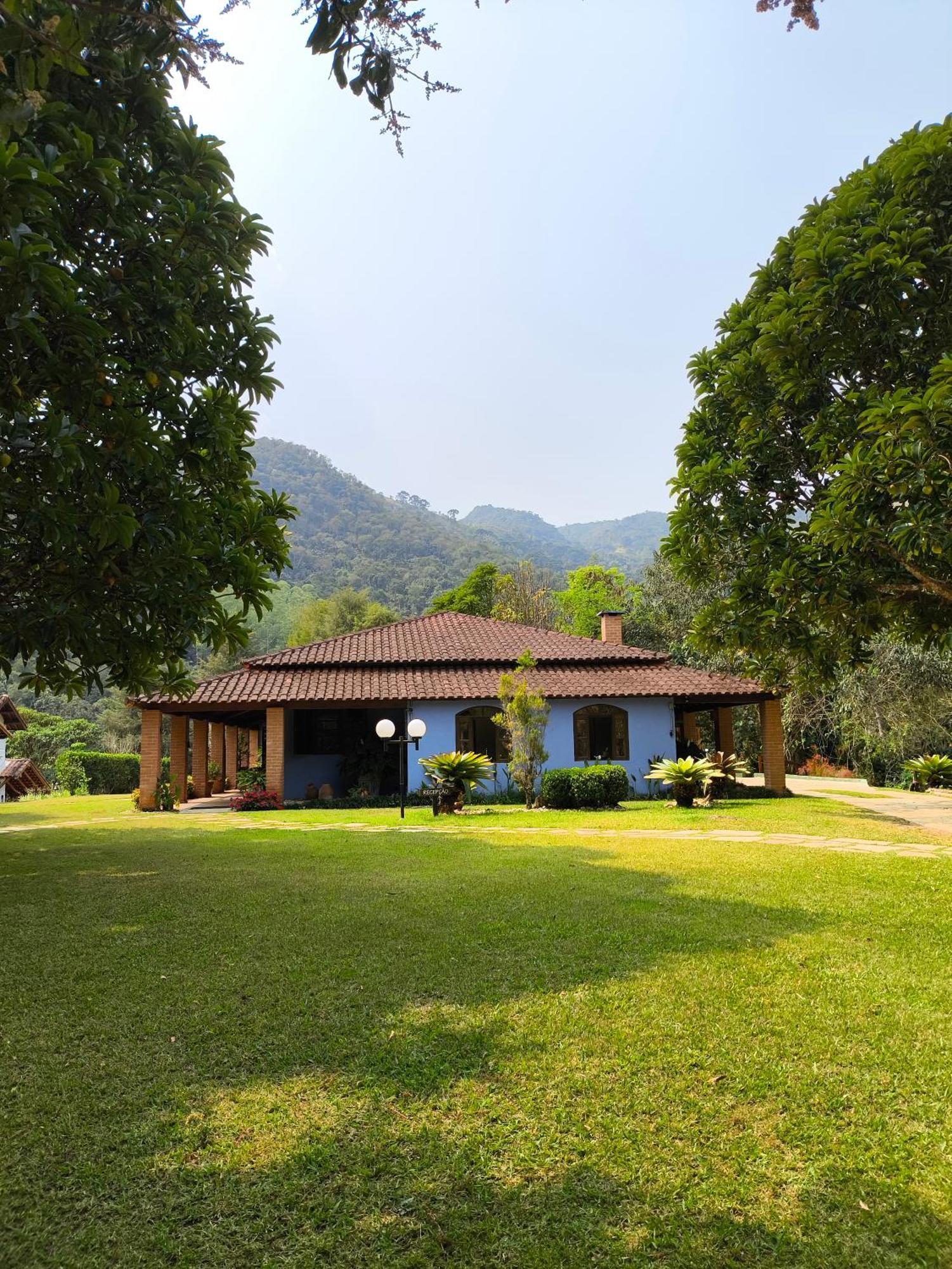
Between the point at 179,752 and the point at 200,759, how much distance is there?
13.6ft

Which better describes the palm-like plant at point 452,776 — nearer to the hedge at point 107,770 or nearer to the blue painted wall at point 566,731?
the blue painted wall at point 566,731

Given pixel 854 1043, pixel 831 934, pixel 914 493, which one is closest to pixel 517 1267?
pixel 854 1043

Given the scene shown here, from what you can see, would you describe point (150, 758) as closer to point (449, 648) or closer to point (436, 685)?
point (436, 685)

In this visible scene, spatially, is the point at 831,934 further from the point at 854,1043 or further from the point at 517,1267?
the point at 517,1267

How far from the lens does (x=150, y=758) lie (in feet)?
59.4

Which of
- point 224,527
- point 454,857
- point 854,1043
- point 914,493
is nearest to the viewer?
point 854,1043

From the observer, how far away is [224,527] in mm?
6309

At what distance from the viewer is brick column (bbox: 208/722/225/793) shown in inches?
988

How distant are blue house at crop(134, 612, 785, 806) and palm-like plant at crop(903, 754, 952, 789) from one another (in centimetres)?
359

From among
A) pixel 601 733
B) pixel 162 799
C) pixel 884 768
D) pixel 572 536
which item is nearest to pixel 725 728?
pixel 601 733

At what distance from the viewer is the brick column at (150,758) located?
1777cm

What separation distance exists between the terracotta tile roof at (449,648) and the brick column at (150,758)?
10.7 ft

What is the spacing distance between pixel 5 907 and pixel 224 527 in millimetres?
4227

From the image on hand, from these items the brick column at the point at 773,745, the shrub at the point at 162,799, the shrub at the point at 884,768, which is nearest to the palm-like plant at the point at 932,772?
the shrub at the point at 884,768
